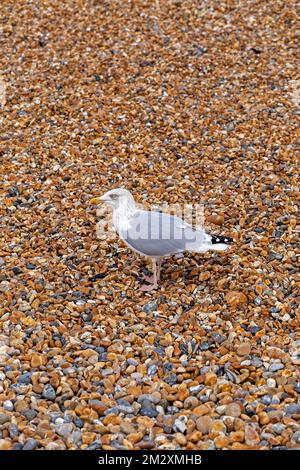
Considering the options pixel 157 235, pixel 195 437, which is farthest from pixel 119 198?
pixel 195 437

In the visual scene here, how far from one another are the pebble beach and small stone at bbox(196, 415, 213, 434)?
1 centimetres

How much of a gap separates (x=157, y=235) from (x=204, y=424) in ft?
4.69

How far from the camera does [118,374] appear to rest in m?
3.48

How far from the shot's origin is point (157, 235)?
13.5ft

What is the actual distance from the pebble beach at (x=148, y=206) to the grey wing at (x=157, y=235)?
324 mm

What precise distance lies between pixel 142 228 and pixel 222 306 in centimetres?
76

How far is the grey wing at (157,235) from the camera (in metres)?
4.12

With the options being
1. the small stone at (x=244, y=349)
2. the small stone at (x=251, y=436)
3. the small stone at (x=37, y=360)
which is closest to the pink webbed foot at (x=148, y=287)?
the small stone at (x=244, y=349)

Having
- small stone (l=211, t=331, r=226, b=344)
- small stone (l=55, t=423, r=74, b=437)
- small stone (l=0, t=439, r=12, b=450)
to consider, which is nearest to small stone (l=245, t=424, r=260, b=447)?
small stone (l=211, t=331, r=226, b=344)

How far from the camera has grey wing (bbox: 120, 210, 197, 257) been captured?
4.12m

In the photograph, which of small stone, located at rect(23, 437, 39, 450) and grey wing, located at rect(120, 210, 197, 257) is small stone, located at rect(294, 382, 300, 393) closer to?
grey wing, located at rect(120, 210, 197, 257)

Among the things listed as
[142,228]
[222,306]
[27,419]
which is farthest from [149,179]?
[27,419]
